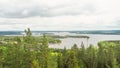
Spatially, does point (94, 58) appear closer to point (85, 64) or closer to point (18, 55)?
point (85, 64)

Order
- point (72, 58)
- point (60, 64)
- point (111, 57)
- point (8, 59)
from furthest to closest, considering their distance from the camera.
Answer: point (111, 57)
point (60, 64)
point (72, 58)
point (8, 59)

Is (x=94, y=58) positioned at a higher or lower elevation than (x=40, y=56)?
lower

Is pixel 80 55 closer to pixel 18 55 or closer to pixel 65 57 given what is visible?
pixel 65 57

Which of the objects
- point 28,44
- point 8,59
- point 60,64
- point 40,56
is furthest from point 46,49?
point 60,64

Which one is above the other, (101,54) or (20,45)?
(20,45)

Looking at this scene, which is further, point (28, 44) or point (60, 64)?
point (60, 64)

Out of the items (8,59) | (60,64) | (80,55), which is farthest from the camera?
(80,55)

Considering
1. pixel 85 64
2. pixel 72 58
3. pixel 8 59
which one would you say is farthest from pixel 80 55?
pixel 8 59

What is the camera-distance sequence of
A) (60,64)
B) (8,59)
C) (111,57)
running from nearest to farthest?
(8,59)
(60,64)
(111,57)

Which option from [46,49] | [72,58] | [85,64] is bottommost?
[85,64]
